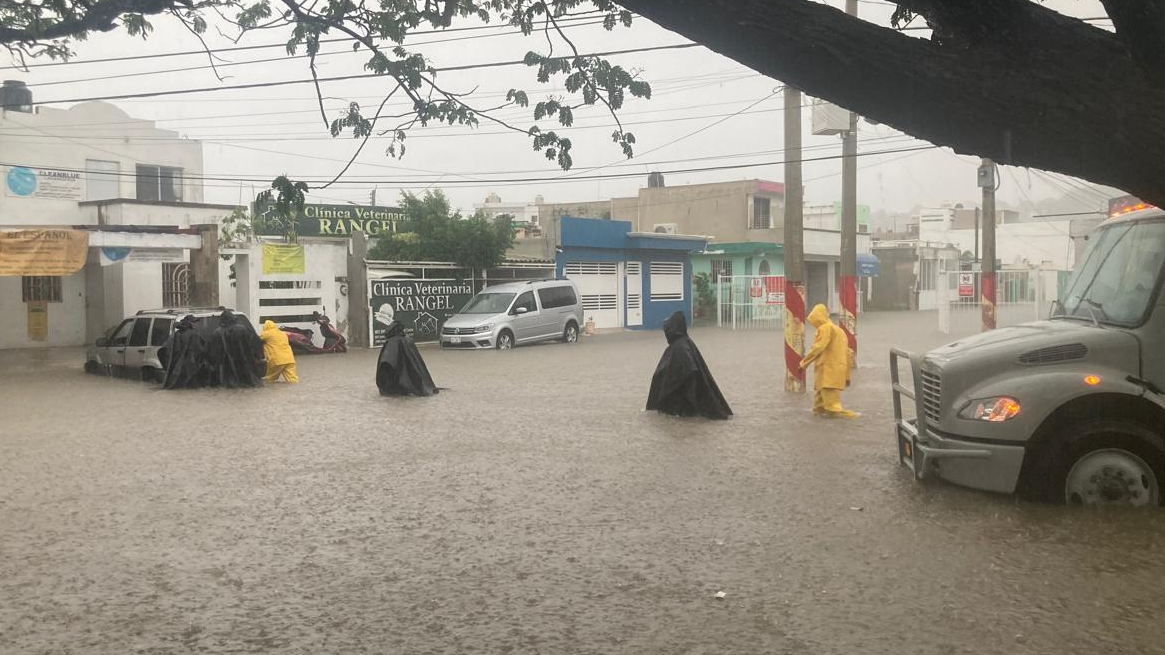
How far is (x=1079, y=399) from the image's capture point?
6887mm

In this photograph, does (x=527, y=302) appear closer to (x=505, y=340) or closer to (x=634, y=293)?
(x=505, y=340)

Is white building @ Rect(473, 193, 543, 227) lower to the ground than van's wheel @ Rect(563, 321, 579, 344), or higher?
higher

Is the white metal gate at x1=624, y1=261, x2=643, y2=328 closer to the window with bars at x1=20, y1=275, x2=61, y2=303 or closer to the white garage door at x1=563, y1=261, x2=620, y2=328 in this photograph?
the white garage door at x1=563, y1=261, x2=620, y2=328

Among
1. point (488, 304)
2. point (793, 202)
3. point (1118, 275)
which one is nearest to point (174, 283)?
point (488, 304)

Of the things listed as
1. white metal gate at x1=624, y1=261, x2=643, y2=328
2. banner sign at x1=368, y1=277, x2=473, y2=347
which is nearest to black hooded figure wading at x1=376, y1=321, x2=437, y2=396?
banner sign at x1=368, y1=277, x2=473, y2=347

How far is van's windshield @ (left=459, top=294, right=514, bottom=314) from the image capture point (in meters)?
27.9

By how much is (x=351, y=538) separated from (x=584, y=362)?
52.1ft

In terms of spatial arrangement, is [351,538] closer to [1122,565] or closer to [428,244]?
[1122,565]

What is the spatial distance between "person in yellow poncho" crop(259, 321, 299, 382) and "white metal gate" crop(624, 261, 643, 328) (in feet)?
67.1

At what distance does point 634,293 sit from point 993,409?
3075 centimetres

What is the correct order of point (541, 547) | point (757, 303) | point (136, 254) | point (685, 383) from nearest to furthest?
point (541, 547)
point (685, 383)
point (136, 254)
point (757, 303)

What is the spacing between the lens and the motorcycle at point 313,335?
84.0 feet

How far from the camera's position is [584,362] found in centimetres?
2259

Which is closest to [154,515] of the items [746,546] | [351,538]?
[351,538]
